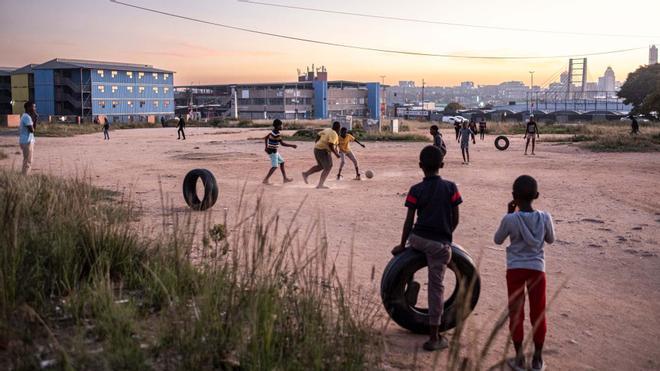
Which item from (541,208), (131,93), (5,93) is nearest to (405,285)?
(541,208)

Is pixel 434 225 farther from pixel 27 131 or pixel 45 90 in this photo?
pixel 45 90

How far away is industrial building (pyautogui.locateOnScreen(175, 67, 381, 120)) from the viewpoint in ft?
410

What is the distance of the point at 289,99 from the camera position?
12519cm

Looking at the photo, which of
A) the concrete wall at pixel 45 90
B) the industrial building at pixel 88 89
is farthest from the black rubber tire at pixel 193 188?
the concrete wall at pixel 45 90

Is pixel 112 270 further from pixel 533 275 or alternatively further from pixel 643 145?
pixel 643 145

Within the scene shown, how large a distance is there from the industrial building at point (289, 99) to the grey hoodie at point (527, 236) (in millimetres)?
115440

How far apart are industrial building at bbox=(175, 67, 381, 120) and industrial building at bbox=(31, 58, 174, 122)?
26.9m

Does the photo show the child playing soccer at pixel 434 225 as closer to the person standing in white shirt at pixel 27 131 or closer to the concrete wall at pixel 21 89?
the person standing in white shirt at pixel 27 131

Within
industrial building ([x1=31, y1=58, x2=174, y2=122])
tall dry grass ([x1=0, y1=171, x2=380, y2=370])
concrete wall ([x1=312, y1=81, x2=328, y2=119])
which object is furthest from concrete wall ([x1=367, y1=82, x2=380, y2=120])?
tall dry grass ([x1=0, y1=171, x2=380, y2=370])

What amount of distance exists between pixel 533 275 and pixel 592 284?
9.88 ft

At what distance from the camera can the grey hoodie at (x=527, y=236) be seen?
5.24 meters

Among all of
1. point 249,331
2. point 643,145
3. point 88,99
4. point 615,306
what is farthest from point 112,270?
point 88,99

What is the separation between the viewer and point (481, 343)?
5.72m

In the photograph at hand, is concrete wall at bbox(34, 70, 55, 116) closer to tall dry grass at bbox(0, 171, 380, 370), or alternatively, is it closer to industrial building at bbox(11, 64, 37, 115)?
industrial building at bbox(11, 64, 37, 115)
